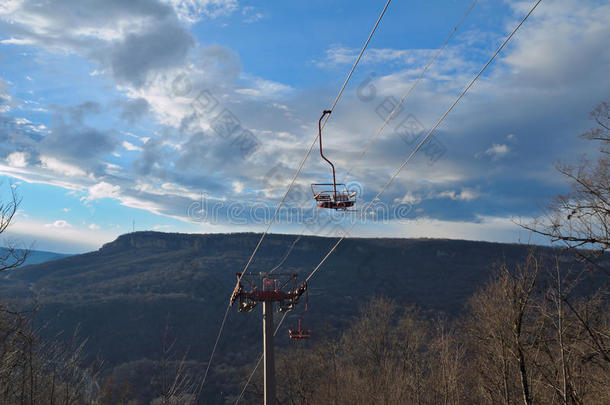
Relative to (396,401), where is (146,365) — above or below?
below

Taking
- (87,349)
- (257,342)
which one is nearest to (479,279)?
(257,342)

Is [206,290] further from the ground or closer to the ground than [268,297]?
closer to the ground

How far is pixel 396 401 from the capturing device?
32.1m

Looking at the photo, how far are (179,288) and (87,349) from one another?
32381mm

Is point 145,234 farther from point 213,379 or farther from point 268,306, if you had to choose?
point 268,306

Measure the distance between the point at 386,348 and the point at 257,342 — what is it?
35.4 meters

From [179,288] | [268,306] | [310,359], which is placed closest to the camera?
[268,306]

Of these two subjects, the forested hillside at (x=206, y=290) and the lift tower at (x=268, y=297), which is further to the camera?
the forested hillside at (x=206, y=290)

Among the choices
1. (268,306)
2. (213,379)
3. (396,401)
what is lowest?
(213,379)

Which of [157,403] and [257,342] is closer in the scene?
[157,403]

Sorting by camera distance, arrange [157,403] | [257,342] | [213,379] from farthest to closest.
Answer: [257,342] → [213,379] → [157,403]

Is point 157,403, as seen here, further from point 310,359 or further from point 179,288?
point 179,288

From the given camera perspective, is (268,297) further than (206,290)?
No

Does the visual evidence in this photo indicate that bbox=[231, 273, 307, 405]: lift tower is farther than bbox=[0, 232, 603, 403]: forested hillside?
No
